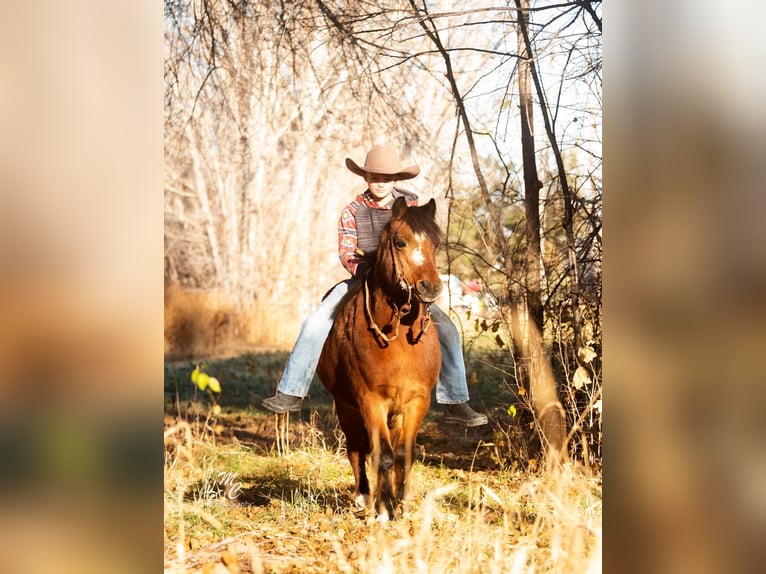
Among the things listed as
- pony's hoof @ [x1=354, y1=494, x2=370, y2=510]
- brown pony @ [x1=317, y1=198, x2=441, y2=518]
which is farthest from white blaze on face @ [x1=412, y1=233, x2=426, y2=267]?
pony's hoof @ [x1=354, y1=494, x2=370, y2=510]

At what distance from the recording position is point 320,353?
534cm

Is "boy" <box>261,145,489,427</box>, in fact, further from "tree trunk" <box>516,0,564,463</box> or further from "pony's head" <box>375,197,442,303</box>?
"tree trunk" <box>516,0,564,463</box>

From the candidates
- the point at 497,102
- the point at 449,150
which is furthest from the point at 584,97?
the point at 449,150

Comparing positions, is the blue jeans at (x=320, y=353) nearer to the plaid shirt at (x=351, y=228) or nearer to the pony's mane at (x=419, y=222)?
the plaid shirt at (x=351, y=228)

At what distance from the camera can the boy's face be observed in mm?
5340

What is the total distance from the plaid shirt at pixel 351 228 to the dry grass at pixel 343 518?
1.14 metres

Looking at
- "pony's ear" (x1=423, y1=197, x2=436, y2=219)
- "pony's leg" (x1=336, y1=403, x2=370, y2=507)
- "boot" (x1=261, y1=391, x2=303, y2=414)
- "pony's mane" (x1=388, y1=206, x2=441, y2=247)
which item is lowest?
"pony's leg" (x1=336, y1=403, x2=370, y2=507)

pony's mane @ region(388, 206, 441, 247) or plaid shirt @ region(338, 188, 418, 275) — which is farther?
plaid shirt @ region(338, 188, 418, 275)

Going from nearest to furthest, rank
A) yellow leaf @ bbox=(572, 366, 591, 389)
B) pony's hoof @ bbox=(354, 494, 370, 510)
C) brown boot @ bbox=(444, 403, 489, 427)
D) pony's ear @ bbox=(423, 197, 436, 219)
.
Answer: pony's ear @ bbox=(423, 197, 436, 219) < pony's hoof @ bbox=(354, 494, 370, 510) < brown boot @ bbox=(444, 403, 489, 427) < yellow leaf @ bbox=(572, 366, 591, 389)

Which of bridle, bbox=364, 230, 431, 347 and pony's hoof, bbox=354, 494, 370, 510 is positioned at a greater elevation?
bridle, bbox=364, 230, 431, 347

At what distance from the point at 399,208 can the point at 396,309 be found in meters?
0.60

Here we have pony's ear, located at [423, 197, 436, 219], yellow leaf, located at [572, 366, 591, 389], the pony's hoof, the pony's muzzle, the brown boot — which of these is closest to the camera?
the pony's muzzle

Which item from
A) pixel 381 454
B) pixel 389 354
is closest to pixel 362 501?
pixel 381 454
